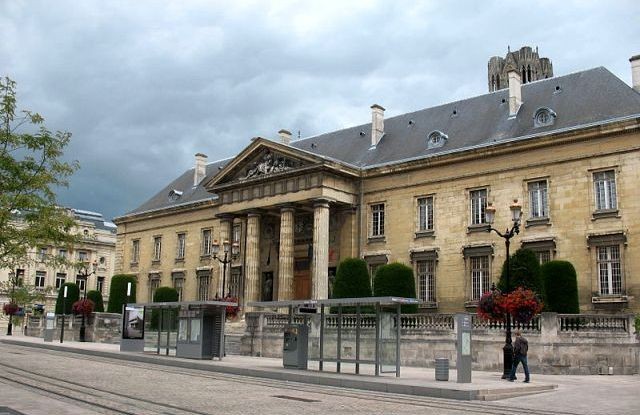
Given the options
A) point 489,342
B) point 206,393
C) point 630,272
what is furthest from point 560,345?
point 206,393

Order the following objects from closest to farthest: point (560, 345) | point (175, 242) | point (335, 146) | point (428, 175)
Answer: point (560, 345)
point (428, 175)
point (335, 146)
point (175, 242)

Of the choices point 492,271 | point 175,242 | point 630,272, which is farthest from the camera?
point 175,242

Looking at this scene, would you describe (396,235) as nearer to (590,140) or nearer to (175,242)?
(590,140)

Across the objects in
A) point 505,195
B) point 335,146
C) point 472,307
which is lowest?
point 472,307

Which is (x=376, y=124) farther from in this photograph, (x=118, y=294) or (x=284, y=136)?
(x=118, y=294)

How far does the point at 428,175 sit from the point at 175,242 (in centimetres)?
2460

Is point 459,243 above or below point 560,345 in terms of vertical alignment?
above

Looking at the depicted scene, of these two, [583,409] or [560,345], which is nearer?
[583,409]

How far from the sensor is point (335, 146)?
168ft

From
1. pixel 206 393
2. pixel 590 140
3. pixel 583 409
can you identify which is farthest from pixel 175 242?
pixel 583 409

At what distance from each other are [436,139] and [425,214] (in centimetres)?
463

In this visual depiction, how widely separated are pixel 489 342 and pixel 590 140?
12173mm

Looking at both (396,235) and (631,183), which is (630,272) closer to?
(631,183)

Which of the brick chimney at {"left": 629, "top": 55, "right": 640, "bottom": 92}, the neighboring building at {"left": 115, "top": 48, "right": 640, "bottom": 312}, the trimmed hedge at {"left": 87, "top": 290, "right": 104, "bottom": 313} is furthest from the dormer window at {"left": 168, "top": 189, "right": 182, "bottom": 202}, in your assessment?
the brick chimney at {"left": 629, "top": 55, "right": 640, "bottom": 92}
